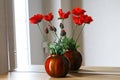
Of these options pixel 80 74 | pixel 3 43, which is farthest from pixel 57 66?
pixel 3 43

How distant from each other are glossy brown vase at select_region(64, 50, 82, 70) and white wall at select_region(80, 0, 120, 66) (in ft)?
0.16

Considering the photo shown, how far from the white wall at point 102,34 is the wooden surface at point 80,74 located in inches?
1.7

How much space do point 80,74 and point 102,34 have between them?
0.30m

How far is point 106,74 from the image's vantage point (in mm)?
1543

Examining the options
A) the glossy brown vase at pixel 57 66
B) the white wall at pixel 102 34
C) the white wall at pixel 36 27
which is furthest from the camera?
the white wall at pixel 36 27

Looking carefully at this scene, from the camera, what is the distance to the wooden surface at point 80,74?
148 cm

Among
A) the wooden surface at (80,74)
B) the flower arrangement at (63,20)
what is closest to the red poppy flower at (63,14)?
the flower arrangement at (63,20)

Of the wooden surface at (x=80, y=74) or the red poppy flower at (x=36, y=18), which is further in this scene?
the red poppy flower at (x=36, y=18)

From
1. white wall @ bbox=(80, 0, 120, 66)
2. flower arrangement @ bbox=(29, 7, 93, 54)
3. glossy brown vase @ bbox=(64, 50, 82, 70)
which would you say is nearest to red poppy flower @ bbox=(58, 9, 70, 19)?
flower arrangement @ bbox=(29, 7, 93, 54)

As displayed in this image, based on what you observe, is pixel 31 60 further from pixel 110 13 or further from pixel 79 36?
pixel 110 13

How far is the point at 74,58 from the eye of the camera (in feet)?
5.35

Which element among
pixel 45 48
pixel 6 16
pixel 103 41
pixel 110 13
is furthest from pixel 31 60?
pixel 110 13

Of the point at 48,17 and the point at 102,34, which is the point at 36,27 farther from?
the point at 102,34

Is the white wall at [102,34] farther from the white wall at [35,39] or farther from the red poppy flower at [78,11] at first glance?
the white wall at [35,39]
